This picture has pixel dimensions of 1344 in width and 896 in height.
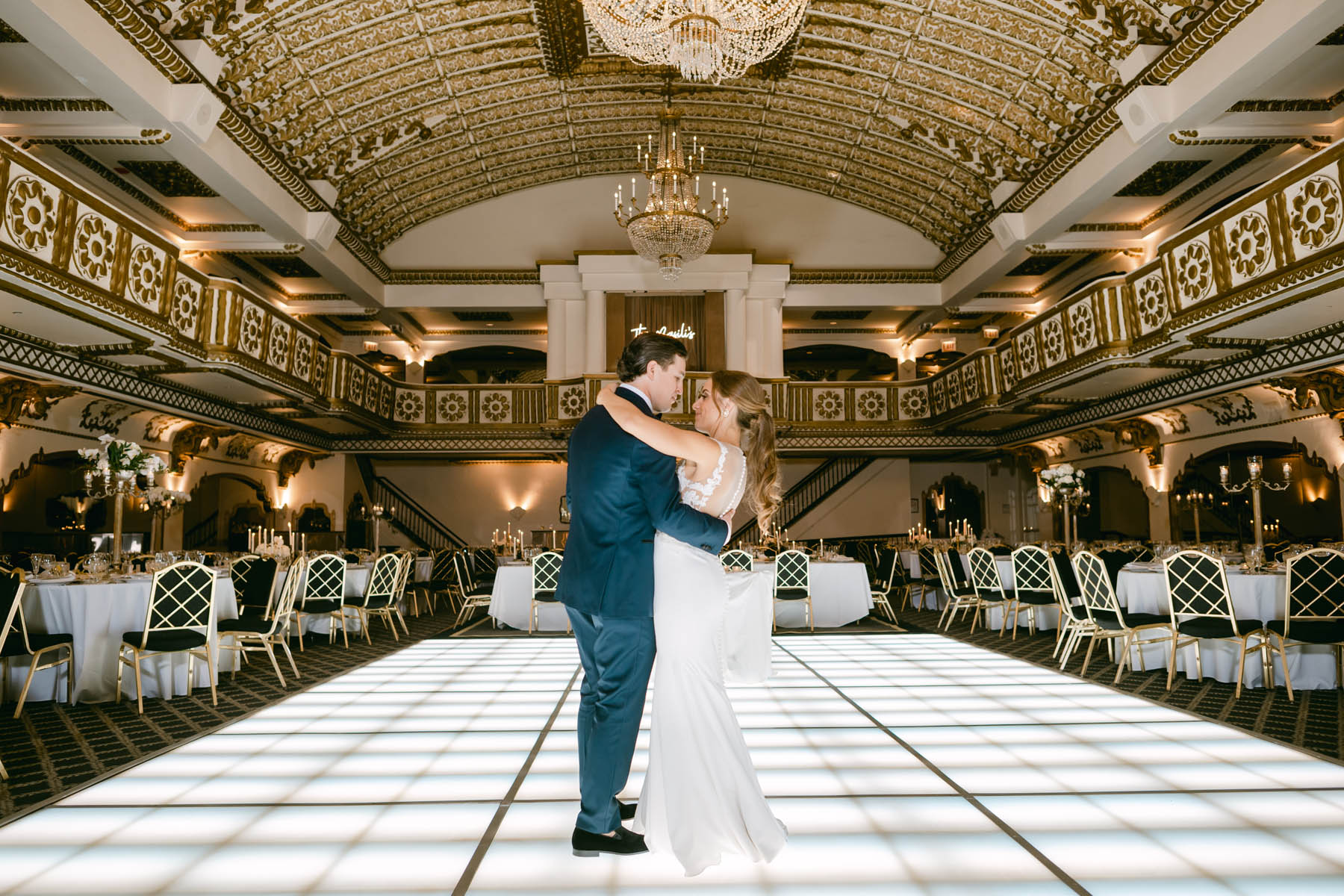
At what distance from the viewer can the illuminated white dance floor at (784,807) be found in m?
2.36

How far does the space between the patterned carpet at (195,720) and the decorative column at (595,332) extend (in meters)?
8.32

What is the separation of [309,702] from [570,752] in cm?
224

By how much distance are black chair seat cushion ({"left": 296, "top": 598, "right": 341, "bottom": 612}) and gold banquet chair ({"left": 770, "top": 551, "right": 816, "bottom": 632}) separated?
4.55m

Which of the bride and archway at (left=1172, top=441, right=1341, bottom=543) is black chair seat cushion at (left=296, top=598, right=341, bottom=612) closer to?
the bride

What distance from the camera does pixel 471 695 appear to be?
5.08 meters

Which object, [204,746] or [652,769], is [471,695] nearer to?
[204,746]

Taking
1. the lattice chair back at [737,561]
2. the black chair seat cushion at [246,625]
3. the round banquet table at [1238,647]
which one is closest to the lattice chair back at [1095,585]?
the round banquet table at [1238,647]

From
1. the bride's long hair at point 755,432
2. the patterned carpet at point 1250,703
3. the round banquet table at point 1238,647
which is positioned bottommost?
the patterned carpet at point 1250,703

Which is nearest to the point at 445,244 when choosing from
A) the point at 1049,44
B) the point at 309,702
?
the point at 1049,44

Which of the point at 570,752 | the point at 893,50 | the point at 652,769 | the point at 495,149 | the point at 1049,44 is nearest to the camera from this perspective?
the point at 652,769

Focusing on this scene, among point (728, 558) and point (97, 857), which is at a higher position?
point (728, 558)

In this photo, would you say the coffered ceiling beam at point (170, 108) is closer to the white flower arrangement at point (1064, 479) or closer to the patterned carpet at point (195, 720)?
the patterned carpet at point (195, 720)

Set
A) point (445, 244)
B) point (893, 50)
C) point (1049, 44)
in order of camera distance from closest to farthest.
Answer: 1. point (1049, 44)
2. point (893, 50)
3. point (445, 244)

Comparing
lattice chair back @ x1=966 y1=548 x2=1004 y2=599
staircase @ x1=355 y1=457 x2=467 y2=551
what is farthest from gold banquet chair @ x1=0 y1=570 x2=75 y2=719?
staircase @ x1=355 y1=457 x2=467 y2=551
